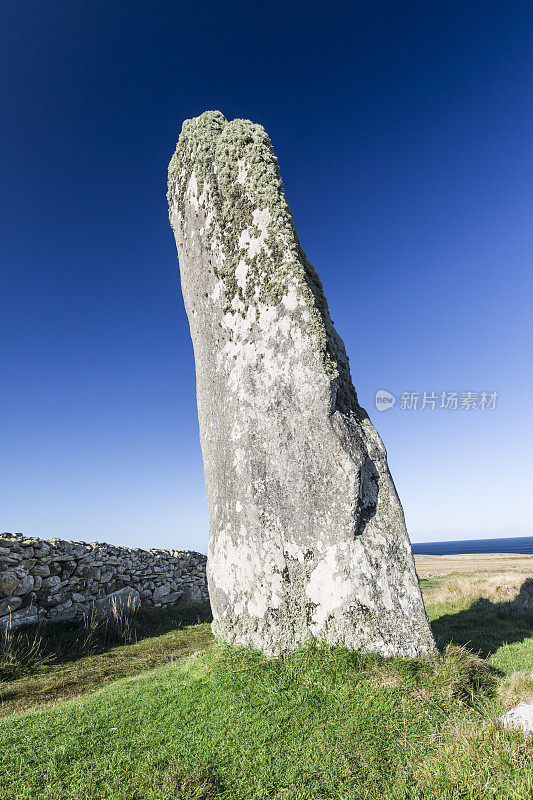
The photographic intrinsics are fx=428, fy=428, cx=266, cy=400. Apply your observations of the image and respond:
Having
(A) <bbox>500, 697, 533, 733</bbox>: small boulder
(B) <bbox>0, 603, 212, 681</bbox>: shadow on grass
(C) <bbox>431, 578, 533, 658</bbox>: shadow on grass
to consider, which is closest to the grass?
(B) <bbox>0, 603, 212, 681</bbox>: shadow on grass

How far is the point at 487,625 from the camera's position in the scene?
808cm

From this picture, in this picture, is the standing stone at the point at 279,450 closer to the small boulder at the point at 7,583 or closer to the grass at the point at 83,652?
the grass at the point at 83,652

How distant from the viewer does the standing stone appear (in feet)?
15.7

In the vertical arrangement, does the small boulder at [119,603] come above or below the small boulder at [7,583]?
below

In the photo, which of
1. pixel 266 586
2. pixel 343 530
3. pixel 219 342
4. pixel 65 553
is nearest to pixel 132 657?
pixel 65 553

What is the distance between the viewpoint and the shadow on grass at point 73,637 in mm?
7484

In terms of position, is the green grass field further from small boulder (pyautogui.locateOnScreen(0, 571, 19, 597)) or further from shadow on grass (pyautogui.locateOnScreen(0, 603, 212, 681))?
small boulder (pyautogui.locateOnScreen(0, 571, 19, 597))

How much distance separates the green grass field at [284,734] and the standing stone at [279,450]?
0.41m

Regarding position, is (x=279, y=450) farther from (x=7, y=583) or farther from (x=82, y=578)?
(x=82, y=578)

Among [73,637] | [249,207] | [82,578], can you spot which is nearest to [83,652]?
[73,637]

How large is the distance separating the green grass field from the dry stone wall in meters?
3.60

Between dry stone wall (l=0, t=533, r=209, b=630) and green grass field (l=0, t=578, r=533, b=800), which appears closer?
green grass field (l=0, t=578, r=533, b=800)

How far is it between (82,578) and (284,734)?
8.32 meters

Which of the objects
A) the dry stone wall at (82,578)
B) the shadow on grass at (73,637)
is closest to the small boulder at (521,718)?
the shadow on grass at (73,637)
